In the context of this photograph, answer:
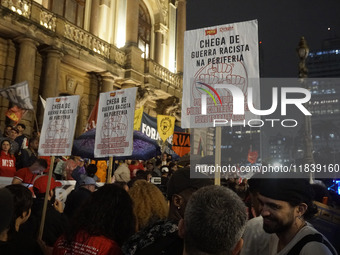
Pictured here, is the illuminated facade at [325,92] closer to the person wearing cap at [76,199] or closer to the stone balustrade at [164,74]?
the stone balustrade at [164,74]

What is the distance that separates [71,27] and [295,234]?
1313cm

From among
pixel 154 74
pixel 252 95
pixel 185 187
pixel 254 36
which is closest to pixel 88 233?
pixel 185 187

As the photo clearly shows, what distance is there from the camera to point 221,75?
446 centimetres

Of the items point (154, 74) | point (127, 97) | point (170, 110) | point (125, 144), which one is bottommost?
point (125, 144)

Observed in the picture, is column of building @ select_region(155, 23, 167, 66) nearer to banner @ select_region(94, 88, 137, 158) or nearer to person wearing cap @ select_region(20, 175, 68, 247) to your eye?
banner @ select_region(94, 88, 137, 158)

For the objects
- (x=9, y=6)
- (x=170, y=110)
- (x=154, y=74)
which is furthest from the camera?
(x=170, y=110)

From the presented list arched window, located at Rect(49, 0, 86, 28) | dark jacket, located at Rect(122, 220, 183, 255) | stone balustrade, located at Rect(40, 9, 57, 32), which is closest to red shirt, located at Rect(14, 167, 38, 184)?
dark jacket, located at Rect(122, 220, 183, 255)

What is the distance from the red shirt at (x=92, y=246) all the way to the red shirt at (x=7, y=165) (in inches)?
186

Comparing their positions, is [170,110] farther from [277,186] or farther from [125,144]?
[277,186]

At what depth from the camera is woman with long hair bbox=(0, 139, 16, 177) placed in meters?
6.61

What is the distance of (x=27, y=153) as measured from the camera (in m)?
7.40

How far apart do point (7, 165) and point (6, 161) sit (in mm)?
86

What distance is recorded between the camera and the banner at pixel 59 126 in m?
5.97

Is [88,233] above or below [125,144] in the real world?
below
